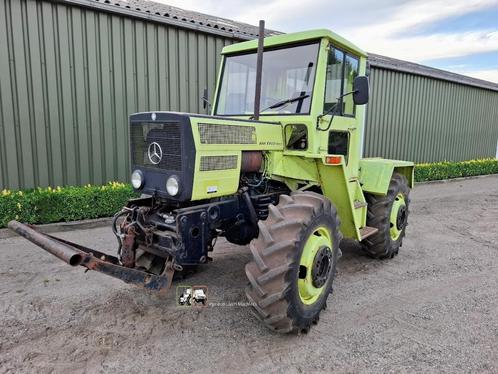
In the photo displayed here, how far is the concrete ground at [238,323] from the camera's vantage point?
279cm

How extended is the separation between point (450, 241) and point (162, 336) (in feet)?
16.0

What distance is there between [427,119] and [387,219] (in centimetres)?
1026

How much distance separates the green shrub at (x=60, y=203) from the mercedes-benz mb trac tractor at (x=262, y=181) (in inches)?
116

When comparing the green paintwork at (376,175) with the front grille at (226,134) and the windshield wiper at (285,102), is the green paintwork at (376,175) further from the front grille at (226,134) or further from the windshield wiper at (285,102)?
the front grille at (226,134)

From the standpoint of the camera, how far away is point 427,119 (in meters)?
13.4

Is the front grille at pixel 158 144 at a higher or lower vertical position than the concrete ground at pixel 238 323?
higher

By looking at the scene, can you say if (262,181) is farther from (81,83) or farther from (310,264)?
(81,83)

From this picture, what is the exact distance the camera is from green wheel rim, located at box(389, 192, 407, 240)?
5.00 meters

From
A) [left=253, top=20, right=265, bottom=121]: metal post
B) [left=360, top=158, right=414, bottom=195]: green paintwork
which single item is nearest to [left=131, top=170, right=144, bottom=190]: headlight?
[left=253, top=20, right=265, bottom=121]: metal post

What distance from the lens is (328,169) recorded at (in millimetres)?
3830

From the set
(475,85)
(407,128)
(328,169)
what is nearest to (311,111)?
(328,169)

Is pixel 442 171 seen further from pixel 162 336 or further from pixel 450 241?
pixel 162 336

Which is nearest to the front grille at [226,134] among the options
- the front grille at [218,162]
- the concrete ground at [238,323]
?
the front grille at [218,162]

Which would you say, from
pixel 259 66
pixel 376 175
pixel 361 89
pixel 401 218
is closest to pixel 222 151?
pixel 259 66
